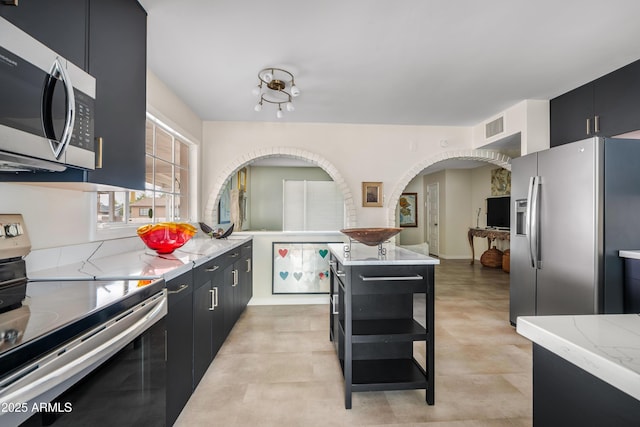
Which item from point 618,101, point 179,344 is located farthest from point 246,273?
point 618,101

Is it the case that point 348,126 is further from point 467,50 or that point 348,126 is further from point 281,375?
point 281,375

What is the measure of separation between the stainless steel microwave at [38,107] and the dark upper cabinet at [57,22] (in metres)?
0.05

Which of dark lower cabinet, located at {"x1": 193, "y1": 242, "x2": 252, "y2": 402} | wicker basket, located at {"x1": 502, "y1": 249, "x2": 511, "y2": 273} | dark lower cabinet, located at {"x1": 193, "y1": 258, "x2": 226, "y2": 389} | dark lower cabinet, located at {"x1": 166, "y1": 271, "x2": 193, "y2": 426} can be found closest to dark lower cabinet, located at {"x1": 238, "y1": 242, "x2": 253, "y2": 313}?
dark lower cabinet, located at {"x1": 193, "y1": 242, "x2": 252, "y2": 402}

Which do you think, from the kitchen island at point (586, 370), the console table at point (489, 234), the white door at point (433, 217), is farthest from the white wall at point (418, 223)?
the kitchen island at point (586, 370)

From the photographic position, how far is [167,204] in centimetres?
332

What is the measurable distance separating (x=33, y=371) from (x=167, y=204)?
2838 mm

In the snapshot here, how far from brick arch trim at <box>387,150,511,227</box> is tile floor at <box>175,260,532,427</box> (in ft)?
5.39

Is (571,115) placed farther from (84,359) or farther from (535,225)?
(84,359)

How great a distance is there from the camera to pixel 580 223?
2.45m

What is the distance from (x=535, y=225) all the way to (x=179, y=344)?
9.98 feet

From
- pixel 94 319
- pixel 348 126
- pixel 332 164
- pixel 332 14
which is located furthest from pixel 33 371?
pixel 348 126

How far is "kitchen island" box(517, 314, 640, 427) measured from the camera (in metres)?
0.54

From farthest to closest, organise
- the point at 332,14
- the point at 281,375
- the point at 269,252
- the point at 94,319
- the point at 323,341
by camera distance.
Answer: the point at 269,252
the point at 323,341
the point at 281,375
the point at 332,14
the point at 94,319

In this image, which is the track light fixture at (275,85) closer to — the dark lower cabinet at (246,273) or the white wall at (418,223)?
the dark lower cabinet at (246,273)
